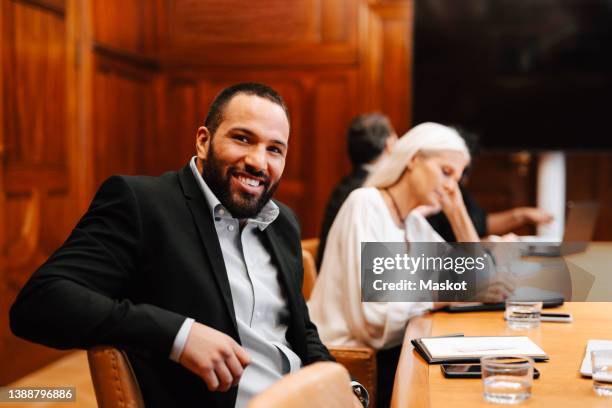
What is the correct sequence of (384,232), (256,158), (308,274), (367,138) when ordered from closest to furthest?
(256,158) → (384,232) → (308,274) → (367,138)

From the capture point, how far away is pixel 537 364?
1.44 meters

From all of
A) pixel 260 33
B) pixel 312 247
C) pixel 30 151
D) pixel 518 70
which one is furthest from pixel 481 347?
pixel 260 33

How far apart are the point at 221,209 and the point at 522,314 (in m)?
0.86

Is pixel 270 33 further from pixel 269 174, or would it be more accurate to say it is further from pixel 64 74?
pixel 269 174

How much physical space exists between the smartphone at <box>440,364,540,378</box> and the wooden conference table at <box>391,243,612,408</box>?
0.01m

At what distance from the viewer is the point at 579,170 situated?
4.91 m

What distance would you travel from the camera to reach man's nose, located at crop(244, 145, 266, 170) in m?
1.49

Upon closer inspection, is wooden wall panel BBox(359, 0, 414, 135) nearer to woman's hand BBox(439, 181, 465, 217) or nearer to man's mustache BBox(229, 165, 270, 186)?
woman's hand BBox(439, 181, 465, 217)

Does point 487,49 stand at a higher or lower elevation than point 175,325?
higher

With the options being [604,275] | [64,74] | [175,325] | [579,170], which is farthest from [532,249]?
[64,74]

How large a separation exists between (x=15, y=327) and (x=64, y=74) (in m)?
3.06

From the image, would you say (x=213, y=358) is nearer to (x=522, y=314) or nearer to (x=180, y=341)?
(x=180, y=341)

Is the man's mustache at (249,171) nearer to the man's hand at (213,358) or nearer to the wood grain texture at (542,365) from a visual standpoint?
the man's hand at (213,358)

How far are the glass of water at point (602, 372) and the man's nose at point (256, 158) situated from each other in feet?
2.34
